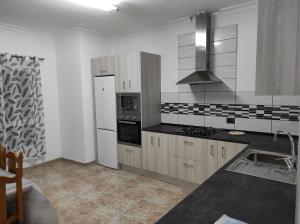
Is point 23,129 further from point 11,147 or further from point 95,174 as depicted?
point 95,174

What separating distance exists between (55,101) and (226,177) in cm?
363

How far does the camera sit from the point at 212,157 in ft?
9.07

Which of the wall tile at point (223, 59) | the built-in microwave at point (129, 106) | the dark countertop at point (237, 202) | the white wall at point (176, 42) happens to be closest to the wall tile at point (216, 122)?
the white wall at point (176, 42)

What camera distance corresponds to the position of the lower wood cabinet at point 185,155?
269 centimetres

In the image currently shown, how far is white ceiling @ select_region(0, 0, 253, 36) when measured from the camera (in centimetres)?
272

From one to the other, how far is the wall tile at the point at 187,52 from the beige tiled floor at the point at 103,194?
1.99 metres

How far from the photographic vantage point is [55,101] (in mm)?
4180

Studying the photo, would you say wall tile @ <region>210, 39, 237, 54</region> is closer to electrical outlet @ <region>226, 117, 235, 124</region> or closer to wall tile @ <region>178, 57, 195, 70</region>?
wall tile @ <region>178, 57, 195, 70</region>

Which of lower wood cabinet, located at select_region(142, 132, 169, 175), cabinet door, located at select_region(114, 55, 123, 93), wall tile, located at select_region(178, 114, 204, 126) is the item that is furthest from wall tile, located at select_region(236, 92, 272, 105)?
cabinet door, located at select_region(114, 55, 123, 93)

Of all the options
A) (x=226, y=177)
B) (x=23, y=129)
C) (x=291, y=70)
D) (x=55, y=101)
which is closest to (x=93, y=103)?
(x=55, y=101)

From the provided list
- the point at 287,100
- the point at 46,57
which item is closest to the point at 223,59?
the point at 287,100

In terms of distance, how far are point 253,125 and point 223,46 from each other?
3.85 feet

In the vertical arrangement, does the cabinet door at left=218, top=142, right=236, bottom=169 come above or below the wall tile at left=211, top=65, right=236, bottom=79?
below

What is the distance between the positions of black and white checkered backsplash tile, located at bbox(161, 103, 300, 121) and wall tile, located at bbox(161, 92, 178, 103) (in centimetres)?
5
